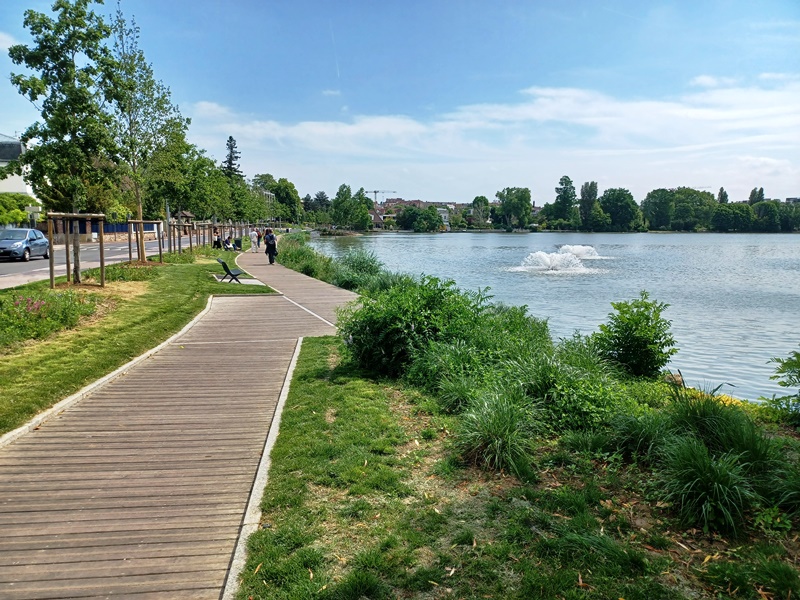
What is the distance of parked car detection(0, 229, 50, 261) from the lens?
28500 millimetres

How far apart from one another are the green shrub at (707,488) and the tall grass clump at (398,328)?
4352 millimetres

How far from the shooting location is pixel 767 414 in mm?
7008

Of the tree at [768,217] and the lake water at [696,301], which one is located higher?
the tree at [768,217]

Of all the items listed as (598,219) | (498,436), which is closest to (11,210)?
(498,436)

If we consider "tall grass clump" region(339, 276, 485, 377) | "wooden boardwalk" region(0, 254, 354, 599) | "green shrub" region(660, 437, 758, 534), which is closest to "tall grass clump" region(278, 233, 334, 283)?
"tall grass clump" region(339, 276, 485, 377)

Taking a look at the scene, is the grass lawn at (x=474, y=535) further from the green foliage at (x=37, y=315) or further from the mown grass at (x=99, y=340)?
the green foliage at (x=37, y=315)

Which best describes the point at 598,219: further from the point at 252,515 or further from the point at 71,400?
the point at 252,515

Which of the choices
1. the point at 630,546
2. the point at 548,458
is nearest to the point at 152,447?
the point at 548,458

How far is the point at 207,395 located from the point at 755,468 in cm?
630

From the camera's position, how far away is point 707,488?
14.1ft

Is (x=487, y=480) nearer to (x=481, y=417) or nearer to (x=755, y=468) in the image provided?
(x=481, y=417)

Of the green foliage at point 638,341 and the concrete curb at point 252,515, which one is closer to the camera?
the concrete curb at point 252,515

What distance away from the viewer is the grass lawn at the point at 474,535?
11.6 ft

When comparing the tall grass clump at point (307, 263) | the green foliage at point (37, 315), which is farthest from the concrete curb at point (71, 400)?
the tall grass clump at point (307, 263)
